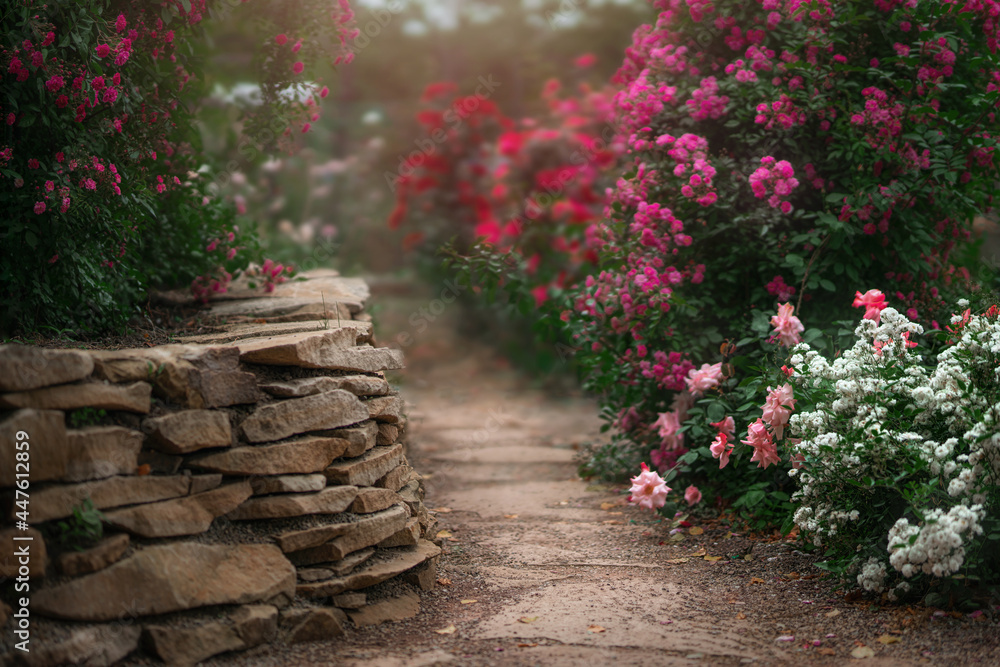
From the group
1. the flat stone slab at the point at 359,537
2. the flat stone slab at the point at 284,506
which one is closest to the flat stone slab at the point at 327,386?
the flat stone slab at the point at 284,506

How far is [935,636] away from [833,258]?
5.92ft

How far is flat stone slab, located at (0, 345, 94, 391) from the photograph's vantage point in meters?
2.08

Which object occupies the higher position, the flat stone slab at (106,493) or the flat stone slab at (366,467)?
the flat stone slab at (106,493)

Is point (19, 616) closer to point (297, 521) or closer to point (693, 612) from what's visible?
point (297, 521)

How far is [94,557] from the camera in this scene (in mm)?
2148

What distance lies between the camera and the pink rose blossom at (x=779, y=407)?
9.53 ft

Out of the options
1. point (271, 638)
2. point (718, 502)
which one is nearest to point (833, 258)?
point (718, 502)

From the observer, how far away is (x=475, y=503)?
163 inches

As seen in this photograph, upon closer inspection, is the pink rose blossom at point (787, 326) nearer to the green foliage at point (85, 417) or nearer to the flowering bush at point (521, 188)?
the flowering bush at point (521, 188)

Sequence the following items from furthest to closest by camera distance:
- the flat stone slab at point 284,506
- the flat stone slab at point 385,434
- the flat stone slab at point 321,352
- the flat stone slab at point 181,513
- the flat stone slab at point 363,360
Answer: the flat stone slab at point 385,434
the flat stone slab at point 363,360
the flat stone slab at point 321,352
the flat stone slab at point 284,506
the flat stone slab at point 181,513

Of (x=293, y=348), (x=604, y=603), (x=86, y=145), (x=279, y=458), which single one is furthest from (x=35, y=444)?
(x=604, y=603)

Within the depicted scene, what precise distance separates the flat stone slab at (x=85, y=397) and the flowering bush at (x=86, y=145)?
897mm

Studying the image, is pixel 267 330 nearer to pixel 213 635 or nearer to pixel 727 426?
pixel 213 635

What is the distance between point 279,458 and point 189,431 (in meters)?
0.30
